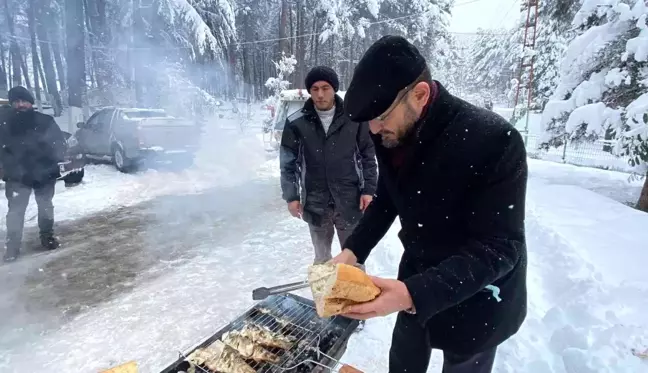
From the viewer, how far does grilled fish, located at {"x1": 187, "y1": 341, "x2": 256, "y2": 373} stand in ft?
6.74

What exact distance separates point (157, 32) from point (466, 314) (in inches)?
751

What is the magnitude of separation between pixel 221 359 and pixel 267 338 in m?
0.28

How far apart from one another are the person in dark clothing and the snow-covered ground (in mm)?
2002

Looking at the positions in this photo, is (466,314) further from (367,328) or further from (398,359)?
(367,328)

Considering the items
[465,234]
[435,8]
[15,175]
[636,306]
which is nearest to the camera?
[465,234]

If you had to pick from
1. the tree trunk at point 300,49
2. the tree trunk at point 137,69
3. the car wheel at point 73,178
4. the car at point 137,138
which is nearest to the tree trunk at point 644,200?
the car at point 137,138

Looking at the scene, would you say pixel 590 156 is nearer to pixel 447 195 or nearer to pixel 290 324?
pixel 290 324

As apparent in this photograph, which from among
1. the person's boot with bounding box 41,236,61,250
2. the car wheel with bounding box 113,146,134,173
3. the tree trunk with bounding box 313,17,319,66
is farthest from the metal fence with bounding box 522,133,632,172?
the tree trunk with bounding box 313,17,319,66

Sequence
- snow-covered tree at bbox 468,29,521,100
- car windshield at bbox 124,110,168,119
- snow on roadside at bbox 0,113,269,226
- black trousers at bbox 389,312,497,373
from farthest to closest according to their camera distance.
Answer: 1. snow-covered tree at bbox 468,29,521,100
2. car windshield at bbox 124,110,168,119
3. snow on roadside at bbox 0,113,269,226
4. black trousers at bbox 389,312,497,373

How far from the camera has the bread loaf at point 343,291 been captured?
142cm

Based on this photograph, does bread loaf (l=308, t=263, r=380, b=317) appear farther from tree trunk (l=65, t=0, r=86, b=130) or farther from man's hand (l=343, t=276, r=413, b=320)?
tree trunk (l=65, t=0, r=86, b=130)

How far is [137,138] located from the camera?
10352 millimetres

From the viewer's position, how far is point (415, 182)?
1.56 meters

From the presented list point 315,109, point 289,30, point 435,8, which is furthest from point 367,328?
point 289,30
